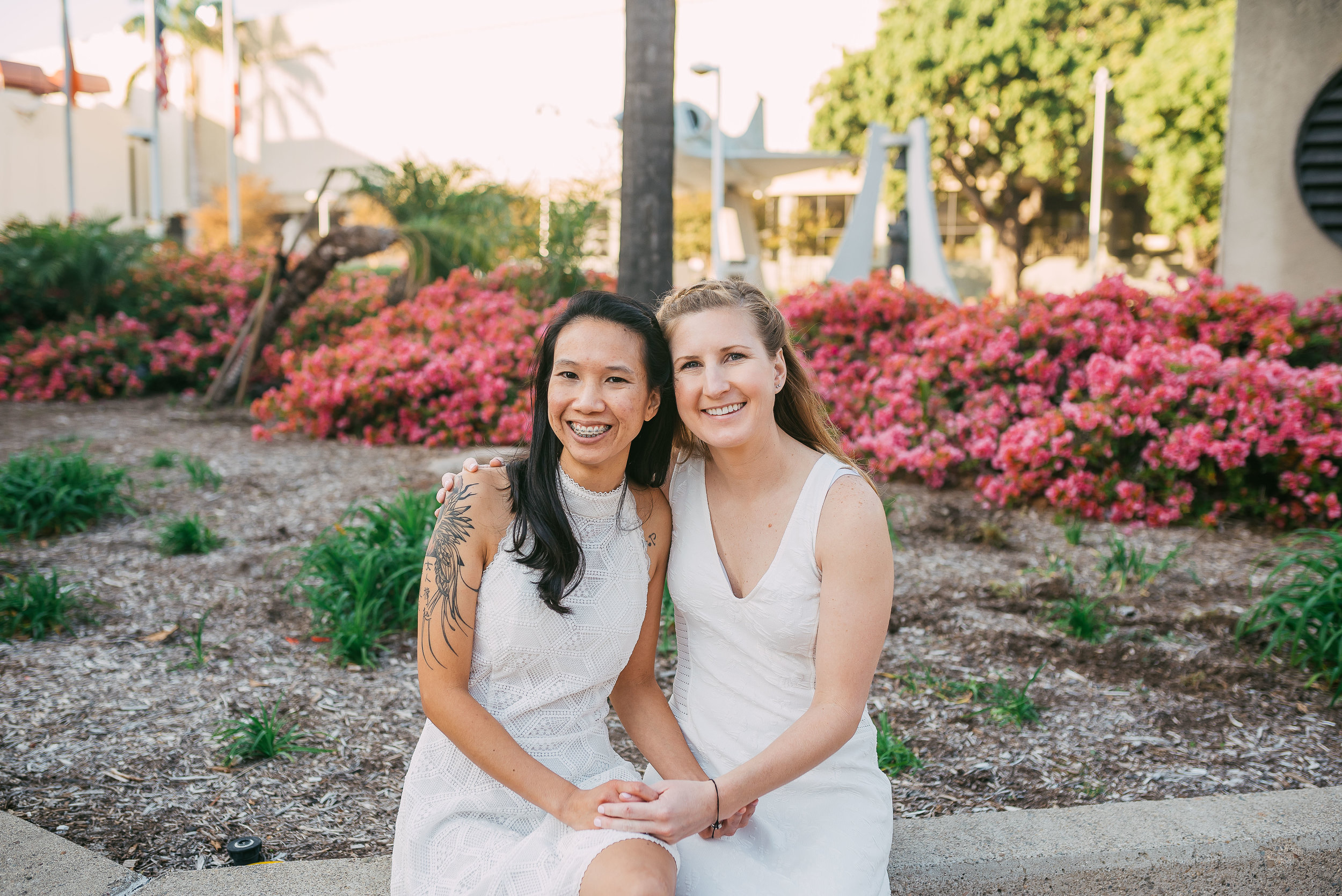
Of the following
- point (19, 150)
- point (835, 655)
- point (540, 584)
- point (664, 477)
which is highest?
point (19, 150)

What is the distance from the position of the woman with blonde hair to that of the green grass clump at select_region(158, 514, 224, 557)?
9.98 ft

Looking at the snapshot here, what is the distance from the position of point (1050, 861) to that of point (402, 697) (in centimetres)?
190

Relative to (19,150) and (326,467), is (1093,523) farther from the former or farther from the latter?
(19,150)

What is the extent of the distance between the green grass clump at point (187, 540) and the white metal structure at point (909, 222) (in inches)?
341

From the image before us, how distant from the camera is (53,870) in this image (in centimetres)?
192

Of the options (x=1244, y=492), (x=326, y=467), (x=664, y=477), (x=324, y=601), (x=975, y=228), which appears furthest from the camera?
(x=975, y=228)

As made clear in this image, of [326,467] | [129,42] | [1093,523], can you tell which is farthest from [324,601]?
[129,42]

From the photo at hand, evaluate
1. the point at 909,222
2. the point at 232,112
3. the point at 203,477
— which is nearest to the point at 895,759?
the point at 203,477

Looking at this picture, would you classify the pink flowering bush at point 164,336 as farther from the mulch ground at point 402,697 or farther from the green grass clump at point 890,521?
the green grass clump at point 890,521

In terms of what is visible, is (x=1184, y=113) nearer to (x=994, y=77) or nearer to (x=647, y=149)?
(x=994, y=77)

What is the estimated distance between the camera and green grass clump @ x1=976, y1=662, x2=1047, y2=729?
276 centimetres

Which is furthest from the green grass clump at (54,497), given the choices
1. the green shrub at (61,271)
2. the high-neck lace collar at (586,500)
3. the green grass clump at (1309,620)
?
the green shrub at (61,271)

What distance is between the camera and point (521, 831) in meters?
1.72

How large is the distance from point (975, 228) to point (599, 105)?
1267 cm
